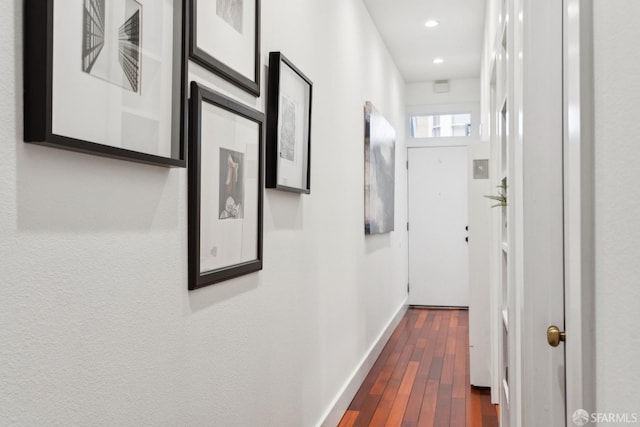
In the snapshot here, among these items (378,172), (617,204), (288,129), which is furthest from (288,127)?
(378,172)

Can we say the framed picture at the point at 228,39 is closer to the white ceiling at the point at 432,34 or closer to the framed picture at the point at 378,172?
the framed picture at the point at 378,172

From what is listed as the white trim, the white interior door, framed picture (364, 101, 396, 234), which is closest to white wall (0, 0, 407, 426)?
the white trim

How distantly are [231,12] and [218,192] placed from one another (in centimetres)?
55

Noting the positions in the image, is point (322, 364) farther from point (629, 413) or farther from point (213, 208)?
point (629, 413)

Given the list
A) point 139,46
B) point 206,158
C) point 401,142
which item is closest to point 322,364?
point 206,158

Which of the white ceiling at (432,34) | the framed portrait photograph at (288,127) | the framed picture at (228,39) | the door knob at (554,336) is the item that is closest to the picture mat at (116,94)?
the framed picture at (228,39)

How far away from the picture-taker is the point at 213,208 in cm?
156

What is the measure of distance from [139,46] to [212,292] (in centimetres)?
70

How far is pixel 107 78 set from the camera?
3.60 ft

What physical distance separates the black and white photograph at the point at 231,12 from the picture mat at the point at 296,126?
0.35 m

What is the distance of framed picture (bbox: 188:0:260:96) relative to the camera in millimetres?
→ 1486

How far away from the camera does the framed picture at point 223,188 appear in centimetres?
145

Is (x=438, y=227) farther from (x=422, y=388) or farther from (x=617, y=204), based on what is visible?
(x=617, y=204)

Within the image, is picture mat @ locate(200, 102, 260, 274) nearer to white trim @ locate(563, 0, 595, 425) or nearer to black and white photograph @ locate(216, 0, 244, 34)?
black and white photograph @ locate(216, 0, 244, 34)
